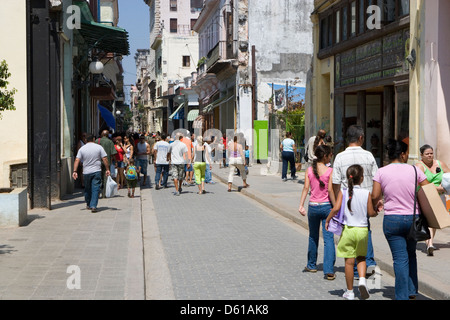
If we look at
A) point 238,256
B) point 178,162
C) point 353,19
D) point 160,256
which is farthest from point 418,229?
point 353,19

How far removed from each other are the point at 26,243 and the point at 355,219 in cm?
539

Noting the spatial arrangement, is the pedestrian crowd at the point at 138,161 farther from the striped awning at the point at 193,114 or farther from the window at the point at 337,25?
the striped awning at the point at 193,114

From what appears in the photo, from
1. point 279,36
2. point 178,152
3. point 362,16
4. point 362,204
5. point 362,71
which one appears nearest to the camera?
point 362,204

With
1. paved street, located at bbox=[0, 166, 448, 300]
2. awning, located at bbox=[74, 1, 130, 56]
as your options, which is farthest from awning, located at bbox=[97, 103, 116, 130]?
paved street, located at bbox=[0, 166, 448, 300]

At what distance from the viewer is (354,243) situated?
271 inches

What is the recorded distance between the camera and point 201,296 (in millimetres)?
7020

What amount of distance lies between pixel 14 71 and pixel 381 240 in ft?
34.1

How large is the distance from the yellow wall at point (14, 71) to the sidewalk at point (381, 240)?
629 cm

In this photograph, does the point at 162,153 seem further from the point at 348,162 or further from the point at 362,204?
the point at 362,204

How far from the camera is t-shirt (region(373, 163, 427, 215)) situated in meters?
6.54

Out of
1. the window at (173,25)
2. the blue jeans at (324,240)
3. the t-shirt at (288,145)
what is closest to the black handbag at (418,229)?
the blue jeans at (324,240)

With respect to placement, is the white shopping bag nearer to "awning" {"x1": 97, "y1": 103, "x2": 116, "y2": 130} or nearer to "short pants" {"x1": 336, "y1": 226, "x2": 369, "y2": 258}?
"short pants" {"x1": 336, "y1": 226, "x2": 369, "y2": 258}

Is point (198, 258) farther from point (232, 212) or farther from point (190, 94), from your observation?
point (190, 94)

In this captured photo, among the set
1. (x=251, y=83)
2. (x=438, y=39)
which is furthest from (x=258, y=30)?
(x=438, y=39)
